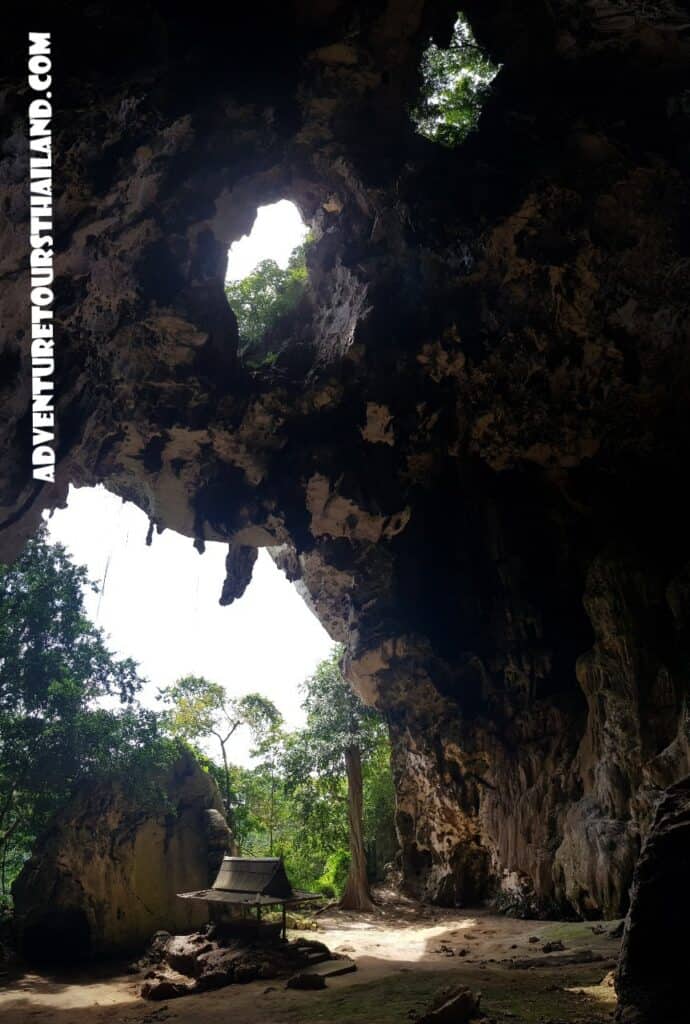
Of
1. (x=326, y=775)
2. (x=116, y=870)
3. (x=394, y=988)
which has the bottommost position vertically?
(x=394, y=988)

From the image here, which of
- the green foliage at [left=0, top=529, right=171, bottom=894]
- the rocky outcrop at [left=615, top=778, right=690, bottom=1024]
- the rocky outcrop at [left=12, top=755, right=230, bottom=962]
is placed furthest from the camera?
the green foliage at [left=0, top=529, right=171, bottom=894]

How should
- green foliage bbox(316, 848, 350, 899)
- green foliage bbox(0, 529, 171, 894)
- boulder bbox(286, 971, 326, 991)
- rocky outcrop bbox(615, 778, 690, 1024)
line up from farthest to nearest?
green foliage bbox(316, 848, 350, 899) < green foliage bbox(0, 529, 171, 894) < boulder bbox(286, 971, 326, 991) < rocky outcrop bbox(615, 778, 690, 1024)

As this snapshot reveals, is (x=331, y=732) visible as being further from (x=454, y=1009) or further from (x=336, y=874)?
(x=454, y=1009)

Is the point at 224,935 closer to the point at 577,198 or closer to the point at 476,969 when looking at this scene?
the point at 476,969

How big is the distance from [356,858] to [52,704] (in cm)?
876

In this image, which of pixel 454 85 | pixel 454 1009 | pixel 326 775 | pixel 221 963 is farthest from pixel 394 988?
pixel 454 85

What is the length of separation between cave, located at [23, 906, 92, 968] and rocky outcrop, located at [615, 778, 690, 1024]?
12421 mm

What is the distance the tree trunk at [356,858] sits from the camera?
1708 cm

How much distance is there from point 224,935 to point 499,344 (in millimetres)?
11005

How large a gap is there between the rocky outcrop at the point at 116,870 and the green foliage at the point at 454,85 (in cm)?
1476

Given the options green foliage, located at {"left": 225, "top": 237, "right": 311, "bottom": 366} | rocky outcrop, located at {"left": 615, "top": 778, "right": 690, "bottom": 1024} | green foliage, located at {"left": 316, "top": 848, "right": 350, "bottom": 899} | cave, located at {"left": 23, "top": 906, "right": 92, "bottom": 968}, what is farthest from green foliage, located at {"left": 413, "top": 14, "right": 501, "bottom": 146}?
green foliage, located at {"left": 316, "top": 848, "right": 350, "bottom": 899}

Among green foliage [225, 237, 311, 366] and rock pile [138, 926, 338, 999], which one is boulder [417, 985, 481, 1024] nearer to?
rock pile [138, 926, 338, 999]

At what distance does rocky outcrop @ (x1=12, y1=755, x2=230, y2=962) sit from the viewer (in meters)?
13.1

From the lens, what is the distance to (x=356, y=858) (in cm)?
1747
